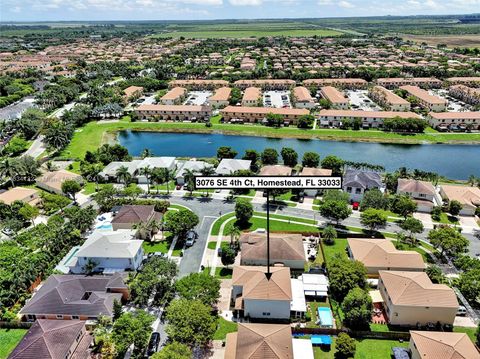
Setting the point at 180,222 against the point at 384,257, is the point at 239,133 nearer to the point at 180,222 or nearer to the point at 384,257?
the point at 180,222

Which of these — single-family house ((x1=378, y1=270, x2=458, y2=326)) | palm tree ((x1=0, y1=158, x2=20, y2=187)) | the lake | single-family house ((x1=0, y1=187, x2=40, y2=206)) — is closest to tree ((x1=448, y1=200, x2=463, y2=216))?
the lake

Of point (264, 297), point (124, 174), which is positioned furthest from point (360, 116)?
point (264, 297)

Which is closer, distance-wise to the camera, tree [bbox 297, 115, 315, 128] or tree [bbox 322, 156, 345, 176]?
tree [bbox 322, 156, 345, 176]

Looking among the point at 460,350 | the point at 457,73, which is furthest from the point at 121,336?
the point at 457,73

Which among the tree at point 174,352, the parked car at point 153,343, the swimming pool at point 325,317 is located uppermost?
the tree at point 174,352

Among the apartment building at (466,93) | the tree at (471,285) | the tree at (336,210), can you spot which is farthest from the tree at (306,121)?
the tree at (471,285)

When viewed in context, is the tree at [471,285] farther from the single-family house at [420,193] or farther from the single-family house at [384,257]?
the single-family house at [420,193]

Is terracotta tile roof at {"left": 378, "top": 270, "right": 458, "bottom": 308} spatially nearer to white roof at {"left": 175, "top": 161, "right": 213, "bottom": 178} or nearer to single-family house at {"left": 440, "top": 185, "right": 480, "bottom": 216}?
single-family house at {"left": 440, "top": 185, "right": 480, "bottom": 216}
